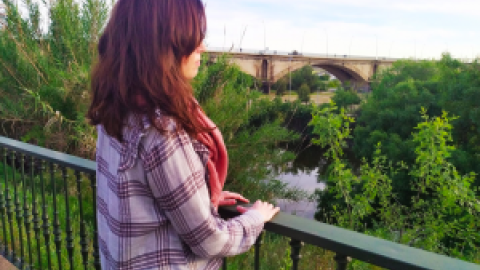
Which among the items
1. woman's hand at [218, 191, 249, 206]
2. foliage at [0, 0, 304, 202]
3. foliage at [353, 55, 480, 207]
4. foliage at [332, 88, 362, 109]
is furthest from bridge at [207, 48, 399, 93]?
Answer: woman's hand at [218, 191, 249, 206]

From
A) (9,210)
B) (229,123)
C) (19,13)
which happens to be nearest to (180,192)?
(9,210)

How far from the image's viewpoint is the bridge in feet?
88.4

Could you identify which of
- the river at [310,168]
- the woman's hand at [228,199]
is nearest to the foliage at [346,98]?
the river at [310,168]

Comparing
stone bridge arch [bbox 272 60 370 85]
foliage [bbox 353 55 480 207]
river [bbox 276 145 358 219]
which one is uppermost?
stone bridge arch [bbox 272 60 370 85]

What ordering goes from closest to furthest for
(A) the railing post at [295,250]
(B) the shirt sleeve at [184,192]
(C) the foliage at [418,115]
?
(B) the shirt sleeve at [184,192]
(A) the railing post at [295,250]
(C) the foliage at [418,115]

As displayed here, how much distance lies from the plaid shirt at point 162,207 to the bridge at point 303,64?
18065 mm

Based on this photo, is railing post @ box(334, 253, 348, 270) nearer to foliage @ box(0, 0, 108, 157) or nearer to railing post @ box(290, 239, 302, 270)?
railing post @ box(290, 239, 302, 270)

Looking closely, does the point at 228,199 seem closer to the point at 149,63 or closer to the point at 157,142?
the point at 157,142

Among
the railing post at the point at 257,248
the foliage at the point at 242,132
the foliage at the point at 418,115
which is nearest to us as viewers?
the railing post at the point at 257,248

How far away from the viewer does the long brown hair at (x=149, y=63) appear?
0.98m

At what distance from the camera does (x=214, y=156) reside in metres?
1.12

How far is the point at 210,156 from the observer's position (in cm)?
111

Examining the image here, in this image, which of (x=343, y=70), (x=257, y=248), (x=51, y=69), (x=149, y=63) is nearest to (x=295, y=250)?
(x=257, y=248)

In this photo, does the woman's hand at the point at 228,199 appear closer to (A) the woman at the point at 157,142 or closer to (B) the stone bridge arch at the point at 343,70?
(A) the woman at the point at 157,142
